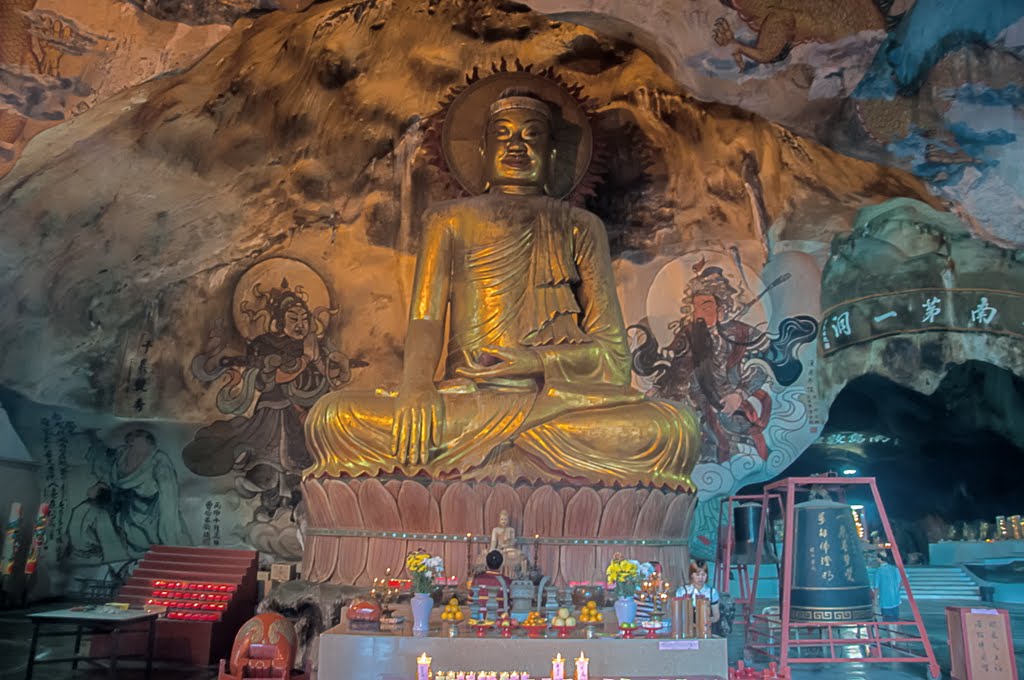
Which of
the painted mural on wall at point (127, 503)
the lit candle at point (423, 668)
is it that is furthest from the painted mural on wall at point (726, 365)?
the lit candle at point (423, 668)

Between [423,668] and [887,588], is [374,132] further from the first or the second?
[887,588]

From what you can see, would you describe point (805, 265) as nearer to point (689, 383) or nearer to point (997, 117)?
point (689, 383)

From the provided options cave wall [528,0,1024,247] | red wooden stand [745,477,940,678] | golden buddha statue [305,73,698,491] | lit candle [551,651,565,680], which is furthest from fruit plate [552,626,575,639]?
cave wall [528,0,1024,247]

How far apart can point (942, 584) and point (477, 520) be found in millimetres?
5530

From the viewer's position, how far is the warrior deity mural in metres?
7.06

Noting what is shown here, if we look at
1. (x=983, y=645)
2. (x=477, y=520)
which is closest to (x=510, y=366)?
(x=477, y=520)

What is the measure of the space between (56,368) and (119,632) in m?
3.01

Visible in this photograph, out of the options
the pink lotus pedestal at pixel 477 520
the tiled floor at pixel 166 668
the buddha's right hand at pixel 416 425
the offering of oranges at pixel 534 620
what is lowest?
the tiled floor at pixel 166 668

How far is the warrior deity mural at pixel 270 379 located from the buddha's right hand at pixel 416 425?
7.76ft

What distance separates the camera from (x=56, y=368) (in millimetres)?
6629

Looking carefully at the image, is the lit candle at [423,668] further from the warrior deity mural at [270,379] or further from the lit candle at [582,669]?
the warrior deity mural at [270,379]

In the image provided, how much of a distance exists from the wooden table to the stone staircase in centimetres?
664

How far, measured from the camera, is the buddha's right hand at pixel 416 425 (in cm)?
498

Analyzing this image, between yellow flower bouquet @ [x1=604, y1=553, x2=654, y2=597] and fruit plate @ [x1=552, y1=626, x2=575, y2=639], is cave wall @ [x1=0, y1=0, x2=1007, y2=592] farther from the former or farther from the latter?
fruit plate @ [x1=552, y1=626, x2=575, y2=639]
